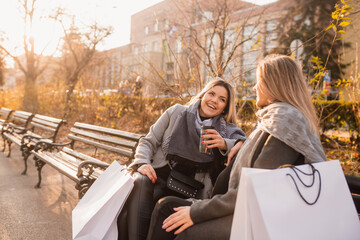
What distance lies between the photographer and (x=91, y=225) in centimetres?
207

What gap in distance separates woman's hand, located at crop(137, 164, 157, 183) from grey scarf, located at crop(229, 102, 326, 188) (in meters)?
0.84

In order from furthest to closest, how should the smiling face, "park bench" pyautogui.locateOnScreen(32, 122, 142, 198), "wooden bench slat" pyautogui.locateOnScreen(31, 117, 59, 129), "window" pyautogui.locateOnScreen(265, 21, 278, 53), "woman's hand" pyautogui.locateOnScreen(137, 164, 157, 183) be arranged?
"wooden bench slat" pyautogui.locateOnScreen(31, 117, 59, 129)
"window" pyautogui.locateOnScreen(265, 21, 278, 53)
"park bench" pyautogui.locateOnScreen(32, 122, 142, 198)
the smiling face
"woman's hand" pyautogui.locateOnScreen(137, 164, 157, 183)

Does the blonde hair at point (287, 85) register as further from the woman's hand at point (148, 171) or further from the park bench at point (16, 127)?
the park bench at point (16, 127)

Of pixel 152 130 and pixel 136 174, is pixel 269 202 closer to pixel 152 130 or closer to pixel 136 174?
pixel 136 174

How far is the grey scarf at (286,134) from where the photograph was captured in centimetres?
157

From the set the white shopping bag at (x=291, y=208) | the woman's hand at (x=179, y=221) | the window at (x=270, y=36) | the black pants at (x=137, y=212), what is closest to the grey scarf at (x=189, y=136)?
the black pants at (x=137, y=212)

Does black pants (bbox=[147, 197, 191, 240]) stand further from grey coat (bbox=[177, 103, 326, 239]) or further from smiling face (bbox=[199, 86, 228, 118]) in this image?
smiling face (bbox=[199, 86, 228, 118])

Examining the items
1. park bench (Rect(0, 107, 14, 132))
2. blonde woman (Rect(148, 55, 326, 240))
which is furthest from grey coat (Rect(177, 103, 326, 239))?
park bench (Rect(0, 107, 14, 132))

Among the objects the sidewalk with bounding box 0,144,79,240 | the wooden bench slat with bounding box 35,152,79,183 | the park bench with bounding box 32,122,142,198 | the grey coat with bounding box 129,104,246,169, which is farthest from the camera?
the wooden bench slat with bounding box 35,152,79,183

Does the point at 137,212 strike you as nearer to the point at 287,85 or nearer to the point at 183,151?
the point at 183,151

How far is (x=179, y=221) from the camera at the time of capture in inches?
68.5

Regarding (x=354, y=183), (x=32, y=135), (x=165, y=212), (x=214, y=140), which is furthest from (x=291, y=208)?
(x=32, y=135)

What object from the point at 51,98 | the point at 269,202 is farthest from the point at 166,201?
the point at 51,98

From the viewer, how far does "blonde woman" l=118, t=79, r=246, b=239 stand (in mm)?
Result: 2229
